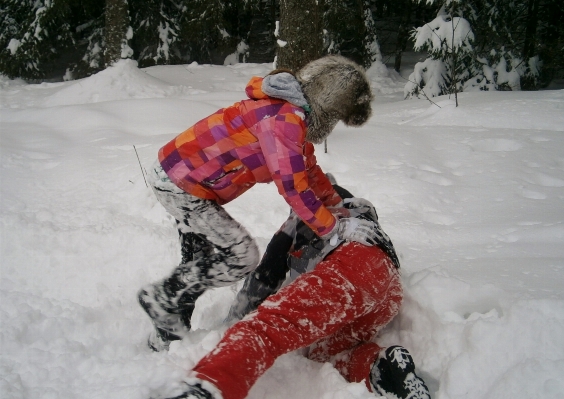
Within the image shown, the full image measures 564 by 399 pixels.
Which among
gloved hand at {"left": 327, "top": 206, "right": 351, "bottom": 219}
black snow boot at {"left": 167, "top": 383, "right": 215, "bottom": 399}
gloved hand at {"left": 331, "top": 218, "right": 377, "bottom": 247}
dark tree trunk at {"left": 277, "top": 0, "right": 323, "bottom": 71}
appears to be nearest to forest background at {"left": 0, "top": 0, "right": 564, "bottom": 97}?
dark tree trunk at {"left": 277, "top": 0, "right": 323, "bottom": 71}

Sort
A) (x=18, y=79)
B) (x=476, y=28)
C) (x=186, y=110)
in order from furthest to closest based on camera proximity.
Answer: (x=18, y=79) → (x=476, y=28) → (x=186, y=110)

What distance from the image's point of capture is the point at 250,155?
2041 millimetres

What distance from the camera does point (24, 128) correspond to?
18.0 feet

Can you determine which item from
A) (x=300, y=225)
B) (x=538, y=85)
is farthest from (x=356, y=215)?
(x=538, y=85)

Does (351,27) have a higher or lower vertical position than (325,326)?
higher

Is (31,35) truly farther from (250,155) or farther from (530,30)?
Answer: (530,30)

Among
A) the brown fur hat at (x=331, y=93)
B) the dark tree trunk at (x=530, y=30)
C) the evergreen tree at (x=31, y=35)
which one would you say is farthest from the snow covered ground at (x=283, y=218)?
the evergreen tree at (x=31, y=35)

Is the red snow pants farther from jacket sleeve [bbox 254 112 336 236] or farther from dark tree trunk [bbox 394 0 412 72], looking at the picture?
dark tree trunk [bbox 394 0 412 72]

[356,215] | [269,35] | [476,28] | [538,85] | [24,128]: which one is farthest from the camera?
[269,35]

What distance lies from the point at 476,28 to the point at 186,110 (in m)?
6.31

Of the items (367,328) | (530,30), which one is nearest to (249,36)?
(530,30)

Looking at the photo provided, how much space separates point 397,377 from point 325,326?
0.32m

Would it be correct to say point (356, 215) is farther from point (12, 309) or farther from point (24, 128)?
point (24, 128)

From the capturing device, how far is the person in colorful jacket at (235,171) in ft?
6.57
